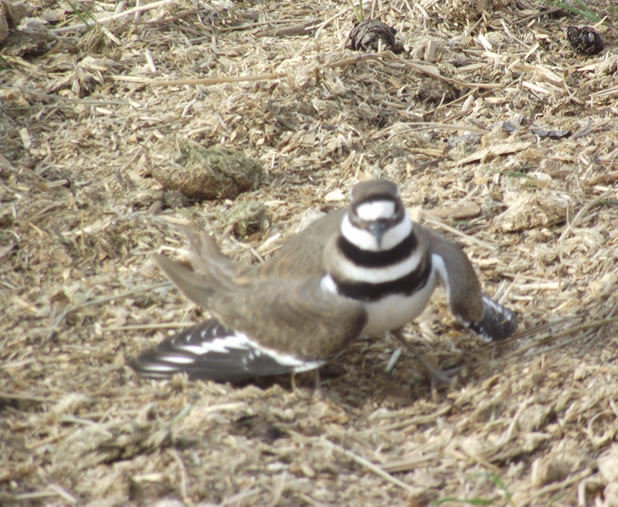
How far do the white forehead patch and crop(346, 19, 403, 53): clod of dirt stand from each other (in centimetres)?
286

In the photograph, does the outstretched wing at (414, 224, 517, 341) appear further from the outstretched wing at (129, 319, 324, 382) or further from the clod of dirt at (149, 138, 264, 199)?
the clod of dirt at (149, 138, 264, 199)

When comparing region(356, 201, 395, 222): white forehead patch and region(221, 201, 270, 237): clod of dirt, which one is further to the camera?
region(221, 201, 270, 237): clod of dirt

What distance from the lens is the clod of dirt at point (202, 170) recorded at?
533 centimetres

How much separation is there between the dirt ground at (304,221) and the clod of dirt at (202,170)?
47 millimetres

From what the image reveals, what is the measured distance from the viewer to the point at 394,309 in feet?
12.8

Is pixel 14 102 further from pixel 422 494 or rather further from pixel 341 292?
pixel 422 494

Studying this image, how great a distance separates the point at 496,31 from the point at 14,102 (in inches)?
148

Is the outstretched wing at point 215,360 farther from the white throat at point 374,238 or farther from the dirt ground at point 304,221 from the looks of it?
the white throat at point 374,238

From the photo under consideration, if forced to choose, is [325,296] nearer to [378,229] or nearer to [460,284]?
[378,229]

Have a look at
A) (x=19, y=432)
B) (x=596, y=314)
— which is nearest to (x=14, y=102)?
(x=19, y=432)

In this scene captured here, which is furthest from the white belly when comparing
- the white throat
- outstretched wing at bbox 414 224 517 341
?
the white throat

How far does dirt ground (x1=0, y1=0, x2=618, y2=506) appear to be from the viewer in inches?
135

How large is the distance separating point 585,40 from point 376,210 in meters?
3.48

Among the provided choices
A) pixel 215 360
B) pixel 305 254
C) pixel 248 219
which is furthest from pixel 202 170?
pixel 215 360
